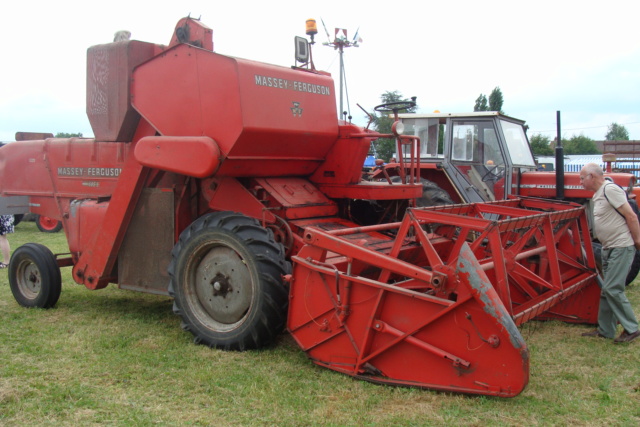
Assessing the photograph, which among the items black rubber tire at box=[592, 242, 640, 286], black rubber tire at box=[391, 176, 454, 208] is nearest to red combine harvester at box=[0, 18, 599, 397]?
black rubber tire at box=[592, 242, 640, 286]

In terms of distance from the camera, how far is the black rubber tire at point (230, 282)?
4473 millimetres

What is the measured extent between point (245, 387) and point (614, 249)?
134 inches

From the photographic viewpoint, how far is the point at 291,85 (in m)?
5.29

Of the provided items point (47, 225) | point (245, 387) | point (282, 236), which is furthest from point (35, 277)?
point (47, 225)

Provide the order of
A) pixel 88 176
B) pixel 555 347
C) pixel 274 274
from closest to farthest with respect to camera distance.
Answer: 1. pixel 274 274
2. pixel 555 347
3. pixel 88 176

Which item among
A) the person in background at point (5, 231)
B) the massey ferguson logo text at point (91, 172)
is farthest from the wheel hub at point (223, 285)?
the person in background at point (5, 231)

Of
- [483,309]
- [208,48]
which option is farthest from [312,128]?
[483,309]

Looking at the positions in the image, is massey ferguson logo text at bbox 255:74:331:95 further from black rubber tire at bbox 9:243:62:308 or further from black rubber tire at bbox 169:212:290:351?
black rubber tire at bbox 9:243:62:308

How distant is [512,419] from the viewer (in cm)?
341

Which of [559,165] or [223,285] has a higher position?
[559,165]

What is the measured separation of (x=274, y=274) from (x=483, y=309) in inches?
65.1

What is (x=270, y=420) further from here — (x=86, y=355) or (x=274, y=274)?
(x=86, y=355)

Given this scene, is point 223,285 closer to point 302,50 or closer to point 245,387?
point 245,387

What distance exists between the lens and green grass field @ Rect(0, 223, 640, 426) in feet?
11.4
